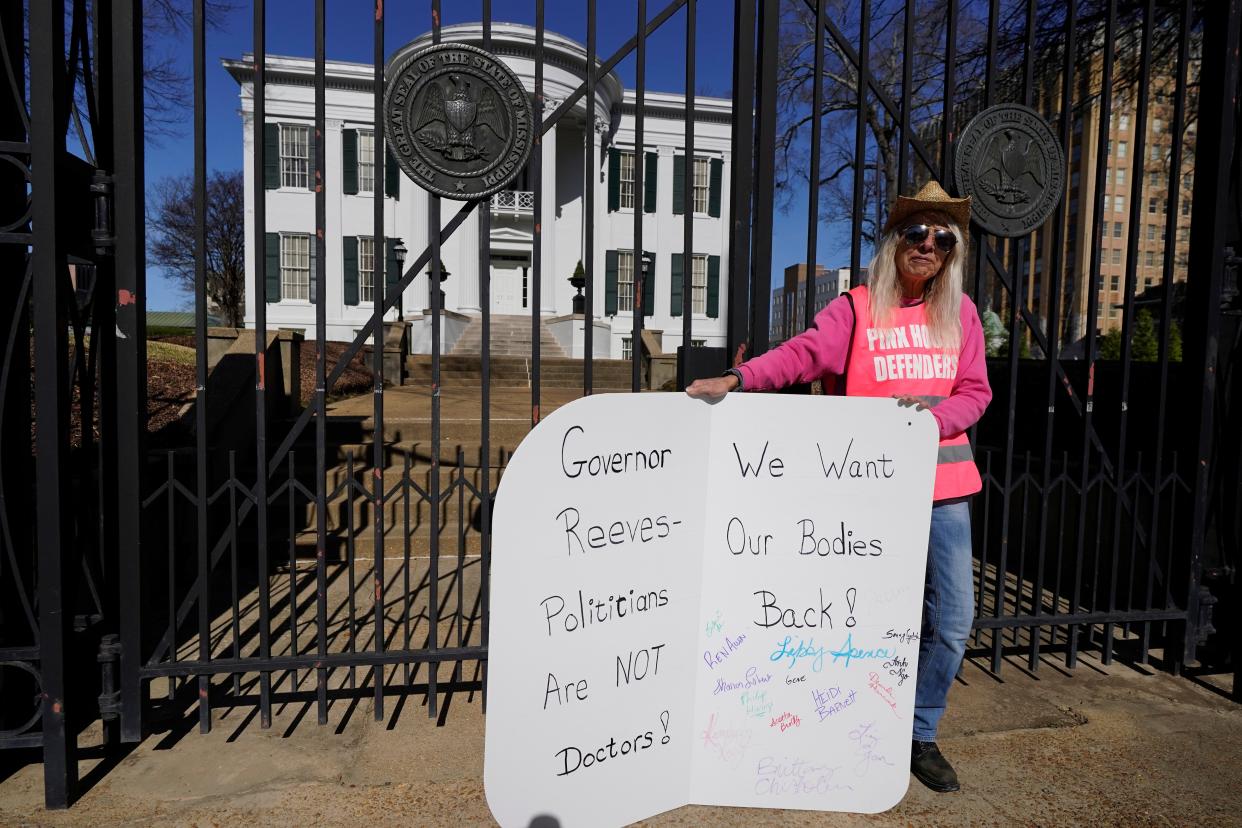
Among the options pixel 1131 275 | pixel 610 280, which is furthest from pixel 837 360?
pixel 610 280

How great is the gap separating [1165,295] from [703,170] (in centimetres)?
2297

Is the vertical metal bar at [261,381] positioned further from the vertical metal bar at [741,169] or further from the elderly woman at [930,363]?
the elderly woman at [930,363]

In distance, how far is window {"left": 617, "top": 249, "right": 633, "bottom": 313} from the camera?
25273mm

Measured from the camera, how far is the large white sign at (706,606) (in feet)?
7.10

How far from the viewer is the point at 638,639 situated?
92.4 inches

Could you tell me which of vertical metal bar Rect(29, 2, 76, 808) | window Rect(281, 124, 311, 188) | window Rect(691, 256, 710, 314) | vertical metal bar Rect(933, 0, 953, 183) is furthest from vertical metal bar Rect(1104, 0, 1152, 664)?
window Rect(281, 124, 311, 188)

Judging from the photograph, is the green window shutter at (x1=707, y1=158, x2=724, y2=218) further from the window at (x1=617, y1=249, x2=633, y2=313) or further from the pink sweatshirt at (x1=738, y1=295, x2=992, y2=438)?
the pink sweatshirt at (x1=738, y1=295, x2=992, y2=438)

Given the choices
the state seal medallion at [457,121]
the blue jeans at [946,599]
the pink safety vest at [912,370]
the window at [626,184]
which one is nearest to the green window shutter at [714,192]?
the window at [626,184]

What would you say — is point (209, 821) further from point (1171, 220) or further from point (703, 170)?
point (703, 170)

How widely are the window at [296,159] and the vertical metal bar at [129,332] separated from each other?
884 inches

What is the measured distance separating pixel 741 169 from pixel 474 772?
107 inches

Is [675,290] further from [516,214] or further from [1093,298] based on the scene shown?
[1093,298]

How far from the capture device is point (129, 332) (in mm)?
2918

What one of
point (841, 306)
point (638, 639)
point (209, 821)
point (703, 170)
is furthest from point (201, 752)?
point (703, 170)
